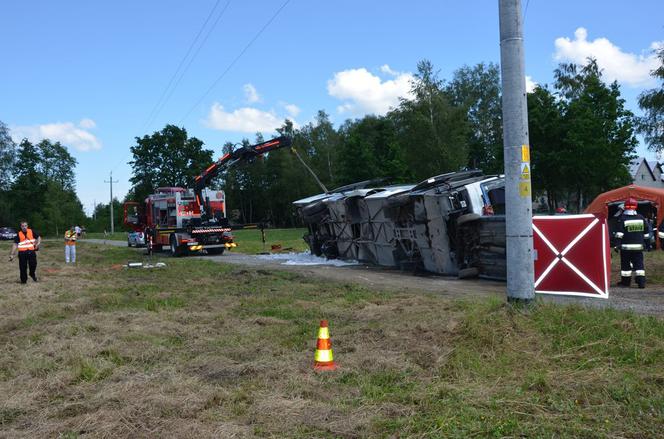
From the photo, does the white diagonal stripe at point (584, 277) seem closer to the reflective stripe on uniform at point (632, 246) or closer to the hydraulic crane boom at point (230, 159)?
the reflective stripe on uniform at point (632, 246)

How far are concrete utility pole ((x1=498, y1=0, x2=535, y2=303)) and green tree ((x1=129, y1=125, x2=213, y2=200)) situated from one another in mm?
67457

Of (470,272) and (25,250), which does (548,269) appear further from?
(25,250)

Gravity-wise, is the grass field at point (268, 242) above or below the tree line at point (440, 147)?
below

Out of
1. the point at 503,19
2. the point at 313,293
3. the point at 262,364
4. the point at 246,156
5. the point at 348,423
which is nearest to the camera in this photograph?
the point at 348,423

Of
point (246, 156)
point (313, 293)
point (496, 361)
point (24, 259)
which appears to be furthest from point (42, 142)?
point (496, 361)

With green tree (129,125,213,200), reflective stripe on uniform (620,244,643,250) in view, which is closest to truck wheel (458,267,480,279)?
reflective stripe on uniform (620,244,643,250)

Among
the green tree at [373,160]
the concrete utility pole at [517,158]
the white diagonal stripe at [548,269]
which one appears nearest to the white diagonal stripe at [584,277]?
the white diagonal stripe at [548,269]

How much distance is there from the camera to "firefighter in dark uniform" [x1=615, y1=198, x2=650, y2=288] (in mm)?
10352

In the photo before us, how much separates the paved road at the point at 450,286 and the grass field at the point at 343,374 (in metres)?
1.65

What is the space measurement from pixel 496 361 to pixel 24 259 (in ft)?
42.1

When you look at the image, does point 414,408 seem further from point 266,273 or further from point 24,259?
point 24,259

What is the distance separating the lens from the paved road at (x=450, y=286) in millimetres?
8270

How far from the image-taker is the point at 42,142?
9162 cm

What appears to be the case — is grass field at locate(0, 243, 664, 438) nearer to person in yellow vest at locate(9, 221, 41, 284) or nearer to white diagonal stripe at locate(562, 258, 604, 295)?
white diagonal stripe at locate(562, 258, 604, 295)
